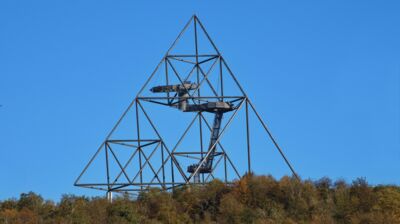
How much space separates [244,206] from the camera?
46062 millimetres

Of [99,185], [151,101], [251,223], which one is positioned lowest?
[251,223]

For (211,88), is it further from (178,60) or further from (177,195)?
(177,195)

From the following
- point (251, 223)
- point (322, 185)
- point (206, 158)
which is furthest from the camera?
point (206, 158)

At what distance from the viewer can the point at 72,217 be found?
45.9 metres

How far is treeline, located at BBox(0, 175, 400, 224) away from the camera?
44500 mm

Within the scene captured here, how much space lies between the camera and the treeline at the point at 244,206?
146ft

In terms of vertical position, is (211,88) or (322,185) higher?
(211,88)

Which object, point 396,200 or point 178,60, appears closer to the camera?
point 396,200

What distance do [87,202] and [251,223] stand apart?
9276mm

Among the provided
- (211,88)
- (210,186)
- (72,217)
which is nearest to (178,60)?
(211,88)

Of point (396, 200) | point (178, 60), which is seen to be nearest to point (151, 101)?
point (178, 60)

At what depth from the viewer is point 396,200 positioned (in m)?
44.8

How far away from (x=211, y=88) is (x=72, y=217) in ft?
33.6

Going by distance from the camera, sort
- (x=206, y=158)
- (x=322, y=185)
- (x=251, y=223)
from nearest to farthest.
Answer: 1. (x=251, y=223)
2. (x=322, y=185)
3. (x=206, y=158)
